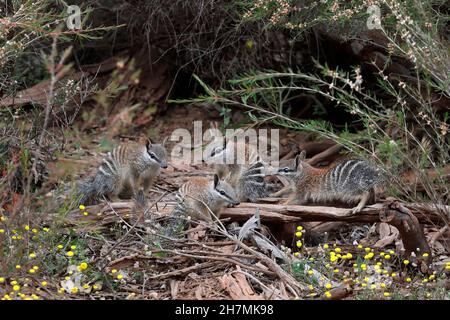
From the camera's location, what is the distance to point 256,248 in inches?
255

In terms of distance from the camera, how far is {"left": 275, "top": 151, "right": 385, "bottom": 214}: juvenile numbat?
6.90 metres

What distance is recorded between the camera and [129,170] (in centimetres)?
810

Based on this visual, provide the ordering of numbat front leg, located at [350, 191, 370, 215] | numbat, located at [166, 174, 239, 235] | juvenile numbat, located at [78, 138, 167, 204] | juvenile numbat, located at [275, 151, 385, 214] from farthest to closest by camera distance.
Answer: juvenile numbat, located at [78, 138, 167, 204] < numbat, located at [166, 174, 239, 235] < juvenile numbat, located at [275, 151, 385, 214] < numbat front leg, located at [350, 191, 370, 215]

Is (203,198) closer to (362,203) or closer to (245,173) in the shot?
(245,173)

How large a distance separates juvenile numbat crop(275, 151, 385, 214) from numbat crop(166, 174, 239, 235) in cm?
83

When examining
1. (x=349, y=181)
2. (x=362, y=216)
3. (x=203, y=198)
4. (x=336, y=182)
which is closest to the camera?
(x=362, y=216)

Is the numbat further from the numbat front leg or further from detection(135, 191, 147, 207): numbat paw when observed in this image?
the numbat front leg

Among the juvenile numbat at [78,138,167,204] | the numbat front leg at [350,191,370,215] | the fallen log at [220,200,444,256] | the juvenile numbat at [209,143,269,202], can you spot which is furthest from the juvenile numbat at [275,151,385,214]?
the juvenile numbat at [78,138,167,204]

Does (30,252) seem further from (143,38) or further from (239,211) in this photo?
(143,38)

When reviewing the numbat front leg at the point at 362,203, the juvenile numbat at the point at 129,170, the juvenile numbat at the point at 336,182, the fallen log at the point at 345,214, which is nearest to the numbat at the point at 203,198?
the fallen log at the point at 345,214

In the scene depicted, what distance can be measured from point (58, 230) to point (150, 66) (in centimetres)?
446

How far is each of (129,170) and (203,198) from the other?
3.78 ft

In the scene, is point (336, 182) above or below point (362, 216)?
above

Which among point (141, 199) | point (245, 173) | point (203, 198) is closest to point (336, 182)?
point (245, 173)
